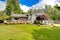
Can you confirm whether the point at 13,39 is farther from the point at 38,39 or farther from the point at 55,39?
the point at 55,39

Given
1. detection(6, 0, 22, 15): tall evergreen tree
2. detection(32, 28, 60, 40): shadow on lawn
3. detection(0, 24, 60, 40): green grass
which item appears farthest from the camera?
detection(6, 0, 22, 15): tall evergreen tree

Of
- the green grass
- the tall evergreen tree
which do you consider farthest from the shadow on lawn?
the tall evergreen tree

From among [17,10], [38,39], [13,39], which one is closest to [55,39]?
[38,39]

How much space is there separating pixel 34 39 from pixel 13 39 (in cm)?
225

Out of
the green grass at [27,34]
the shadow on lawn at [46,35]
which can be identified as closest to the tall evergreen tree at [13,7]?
the green grass at [27,34]

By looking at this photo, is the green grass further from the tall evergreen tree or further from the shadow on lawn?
the tall evergreen tree

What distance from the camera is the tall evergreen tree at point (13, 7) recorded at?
85.5 metres

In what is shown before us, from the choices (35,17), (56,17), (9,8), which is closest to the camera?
(35,17)

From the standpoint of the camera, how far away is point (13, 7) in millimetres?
86938

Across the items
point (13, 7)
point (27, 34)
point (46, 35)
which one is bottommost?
point (46, 35)

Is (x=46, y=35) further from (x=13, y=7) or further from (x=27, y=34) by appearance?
(x=13, y=7)

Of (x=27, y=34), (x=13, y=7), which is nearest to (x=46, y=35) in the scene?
(x=27, y=34)

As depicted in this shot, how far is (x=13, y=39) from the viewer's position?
18.3 metres

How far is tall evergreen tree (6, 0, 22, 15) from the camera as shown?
8550cm
